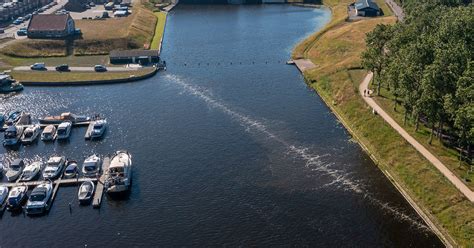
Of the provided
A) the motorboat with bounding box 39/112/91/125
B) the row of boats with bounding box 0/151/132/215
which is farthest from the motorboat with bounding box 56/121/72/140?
the row of boats with bounding box 0/151/132/215

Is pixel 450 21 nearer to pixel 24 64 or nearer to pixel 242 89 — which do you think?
pixel 242 89

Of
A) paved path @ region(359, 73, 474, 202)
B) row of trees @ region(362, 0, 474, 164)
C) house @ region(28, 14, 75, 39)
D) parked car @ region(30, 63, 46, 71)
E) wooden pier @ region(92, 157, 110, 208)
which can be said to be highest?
row of trees @ region(362, 0, 474, 164)

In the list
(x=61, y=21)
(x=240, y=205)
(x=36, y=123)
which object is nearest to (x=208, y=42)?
(x=61, y=21)

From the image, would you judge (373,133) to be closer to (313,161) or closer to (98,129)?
(313,161)

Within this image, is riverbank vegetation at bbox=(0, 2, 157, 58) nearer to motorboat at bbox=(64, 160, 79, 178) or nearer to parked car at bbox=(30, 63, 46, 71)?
parked car at bbox=(30, 63, 46, 71)

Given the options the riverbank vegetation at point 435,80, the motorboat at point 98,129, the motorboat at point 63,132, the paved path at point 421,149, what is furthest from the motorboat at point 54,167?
the riverbank vegetation at point 435,80

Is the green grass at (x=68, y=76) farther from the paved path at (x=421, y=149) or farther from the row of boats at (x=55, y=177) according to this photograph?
the paved path at (x=421, y=149)
